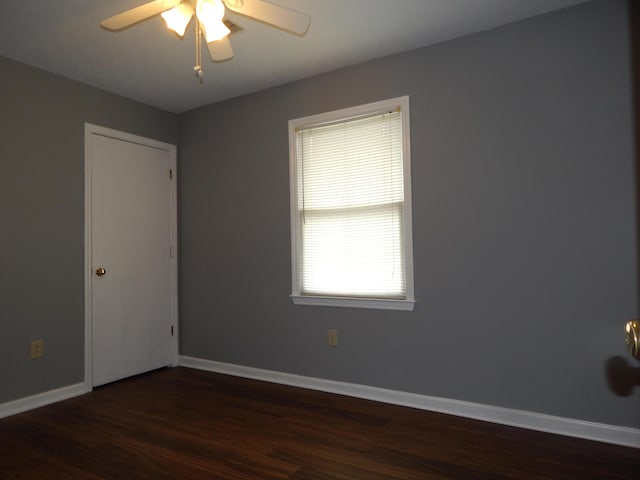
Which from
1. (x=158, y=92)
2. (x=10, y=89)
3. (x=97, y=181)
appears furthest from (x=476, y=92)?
(x=10, y=89)

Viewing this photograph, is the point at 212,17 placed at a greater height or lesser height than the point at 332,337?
greater

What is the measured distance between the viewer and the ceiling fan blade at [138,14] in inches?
71.6

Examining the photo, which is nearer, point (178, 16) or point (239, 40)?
point (178, 16)

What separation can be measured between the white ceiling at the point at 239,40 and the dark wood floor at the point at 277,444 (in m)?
2.42

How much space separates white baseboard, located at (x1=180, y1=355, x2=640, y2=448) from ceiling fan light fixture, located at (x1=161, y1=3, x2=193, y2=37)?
2.51 meters

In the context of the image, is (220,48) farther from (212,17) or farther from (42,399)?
(42,399)

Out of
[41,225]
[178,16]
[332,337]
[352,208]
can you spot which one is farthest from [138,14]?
[332,337]

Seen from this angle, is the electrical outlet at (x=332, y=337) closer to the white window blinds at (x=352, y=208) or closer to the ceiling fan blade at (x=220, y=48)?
the white window blinds at (x=352, y=208)

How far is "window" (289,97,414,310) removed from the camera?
296 cm

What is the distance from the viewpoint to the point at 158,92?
359 centimetres

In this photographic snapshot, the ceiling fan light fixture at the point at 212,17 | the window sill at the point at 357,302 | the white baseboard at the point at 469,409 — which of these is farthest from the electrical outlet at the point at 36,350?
the ceiling fan light fixture at the point at 212,17

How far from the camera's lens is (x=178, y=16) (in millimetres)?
1878

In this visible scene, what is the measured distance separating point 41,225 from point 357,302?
7.70 feet

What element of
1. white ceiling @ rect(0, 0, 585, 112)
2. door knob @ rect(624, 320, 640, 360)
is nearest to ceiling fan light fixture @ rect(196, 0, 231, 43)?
white ceiling @ rect(0, 0, 585, 112)
